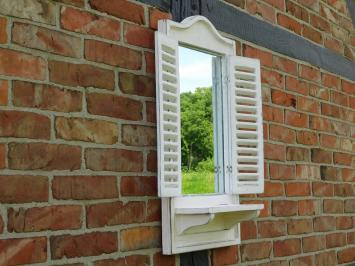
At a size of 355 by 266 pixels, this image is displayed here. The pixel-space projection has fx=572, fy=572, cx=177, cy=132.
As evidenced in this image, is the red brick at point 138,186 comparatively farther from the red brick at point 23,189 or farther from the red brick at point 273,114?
the red brick at point 273,114

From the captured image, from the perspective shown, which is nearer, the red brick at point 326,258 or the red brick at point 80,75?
the red brick at point 80,75

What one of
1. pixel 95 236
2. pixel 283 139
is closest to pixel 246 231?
pixel 283 139

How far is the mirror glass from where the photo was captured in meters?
2.78

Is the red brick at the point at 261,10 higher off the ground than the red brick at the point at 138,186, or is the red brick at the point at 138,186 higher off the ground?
the red brick at the point at 261,10

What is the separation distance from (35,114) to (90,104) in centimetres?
28

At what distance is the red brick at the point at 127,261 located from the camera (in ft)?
7.45

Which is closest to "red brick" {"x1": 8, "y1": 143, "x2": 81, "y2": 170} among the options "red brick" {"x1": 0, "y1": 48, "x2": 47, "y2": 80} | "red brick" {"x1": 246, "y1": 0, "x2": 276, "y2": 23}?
"red brick" {"x1": 0, "y1": 48, "x2": 47, "y2": 80}

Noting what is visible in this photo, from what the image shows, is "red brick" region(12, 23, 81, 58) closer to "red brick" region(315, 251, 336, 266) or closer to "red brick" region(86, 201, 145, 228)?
"red brick" region(86, 201, 145, 228)

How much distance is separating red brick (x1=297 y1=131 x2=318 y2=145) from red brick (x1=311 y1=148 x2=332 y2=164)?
2.4 inches

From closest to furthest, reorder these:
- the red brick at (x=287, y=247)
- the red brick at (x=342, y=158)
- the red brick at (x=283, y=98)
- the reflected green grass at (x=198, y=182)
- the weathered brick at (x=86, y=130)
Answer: the weathered brick at (x=86, y=130), the reflected green grass at (x=198, y=182), the red brick at (x=287, y=247), the red brick at (x=283, y=98), the red brick at (x=342, y=158)

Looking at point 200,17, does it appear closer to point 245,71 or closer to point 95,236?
point 245,71

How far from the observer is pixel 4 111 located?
197 cm

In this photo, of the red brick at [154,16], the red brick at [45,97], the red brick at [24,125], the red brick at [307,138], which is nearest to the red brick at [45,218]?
the red brick at [24,125]

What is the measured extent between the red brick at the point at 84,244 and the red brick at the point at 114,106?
0.49 metres
